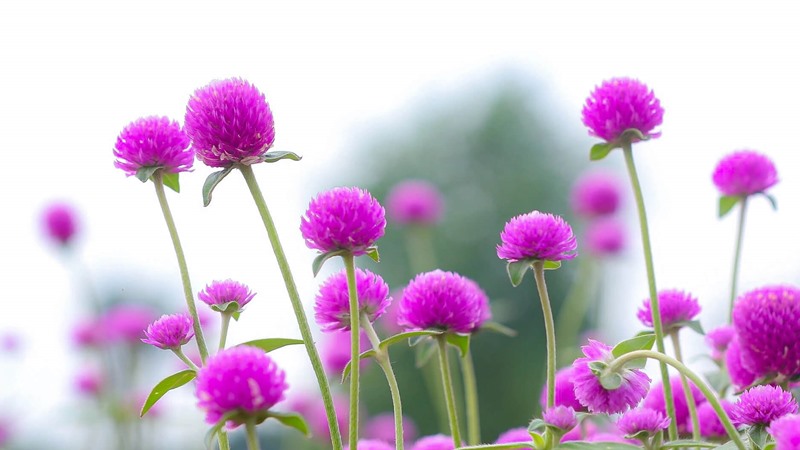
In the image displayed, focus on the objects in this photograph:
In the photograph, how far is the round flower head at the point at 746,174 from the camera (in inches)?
40.2

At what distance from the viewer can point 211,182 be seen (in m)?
0.71

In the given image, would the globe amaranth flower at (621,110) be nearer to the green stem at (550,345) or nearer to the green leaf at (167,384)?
the green stem at (550,345)

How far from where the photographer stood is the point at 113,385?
7.29 feet

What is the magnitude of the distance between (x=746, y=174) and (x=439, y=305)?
442 mm

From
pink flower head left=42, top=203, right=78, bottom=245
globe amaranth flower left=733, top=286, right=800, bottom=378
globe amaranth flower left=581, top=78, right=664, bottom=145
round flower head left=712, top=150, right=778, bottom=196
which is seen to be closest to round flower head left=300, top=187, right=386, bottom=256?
globe amaranth flower left=581, top=78, right=664, bottom=145

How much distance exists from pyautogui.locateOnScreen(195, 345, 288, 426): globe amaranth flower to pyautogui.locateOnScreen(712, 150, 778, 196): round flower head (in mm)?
682

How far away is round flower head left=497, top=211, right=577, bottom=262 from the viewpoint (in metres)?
0.72

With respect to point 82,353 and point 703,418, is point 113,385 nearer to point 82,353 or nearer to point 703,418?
point 82,353

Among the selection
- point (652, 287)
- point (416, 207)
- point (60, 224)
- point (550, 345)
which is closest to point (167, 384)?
point (550, 345)

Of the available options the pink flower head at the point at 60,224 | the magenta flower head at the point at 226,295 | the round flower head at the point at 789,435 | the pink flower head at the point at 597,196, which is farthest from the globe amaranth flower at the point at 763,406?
the pink flower head at the point at 60,224

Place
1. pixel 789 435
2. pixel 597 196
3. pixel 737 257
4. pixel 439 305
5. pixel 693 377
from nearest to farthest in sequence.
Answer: pixel 789 435, pixel 693 377, pixel 439 305, pixel 737 257, pixel 597 196

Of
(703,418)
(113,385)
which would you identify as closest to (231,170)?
(703,418)

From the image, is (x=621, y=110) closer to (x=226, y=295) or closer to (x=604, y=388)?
(x=604, y=388)

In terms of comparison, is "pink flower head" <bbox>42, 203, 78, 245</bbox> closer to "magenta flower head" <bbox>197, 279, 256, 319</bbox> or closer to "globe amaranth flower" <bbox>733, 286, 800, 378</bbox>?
"magenta flower head" <bbox>197, 279, 256, 319</bbox>
